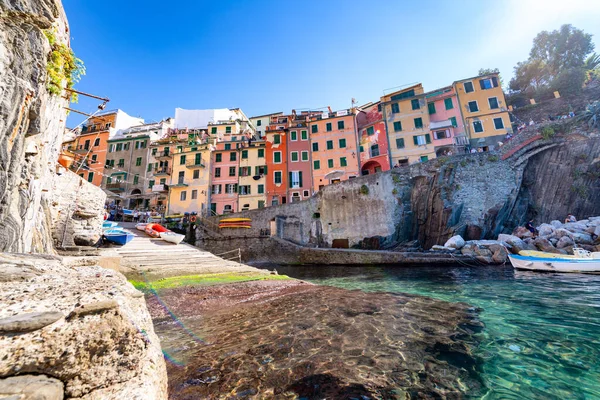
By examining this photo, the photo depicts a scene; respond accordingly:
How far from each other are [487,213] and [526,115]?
20742 millimetres

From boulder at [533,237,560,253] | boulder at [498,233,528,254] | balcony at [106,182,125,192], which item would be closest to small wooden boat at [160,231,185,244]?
boulder at [498,233,528,254]

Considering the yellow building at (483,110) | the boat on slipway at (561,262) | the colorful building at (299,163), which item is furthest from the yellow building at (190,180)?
the yellow building at (483,110)

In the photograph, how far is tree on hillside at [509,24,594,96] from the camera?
31.5 metres

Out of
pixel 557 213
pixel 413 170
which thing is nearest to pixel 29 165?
pixel 413 170

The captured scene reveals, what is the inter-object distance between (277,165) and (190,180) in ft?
39.8

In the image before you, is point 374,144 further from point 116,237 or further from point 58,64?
point 58,64

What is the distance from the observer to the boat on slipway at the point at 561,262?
1130 cm

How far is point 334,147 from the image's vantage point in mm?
32812

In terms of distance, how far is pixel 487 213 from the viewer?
65.7ft

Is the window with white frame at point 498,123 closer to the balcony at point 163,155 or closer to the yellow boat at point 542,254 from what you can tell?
the yellow boat at point 542,254

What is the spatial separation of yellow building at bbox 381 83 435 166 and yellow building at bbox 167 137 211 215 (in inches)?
965

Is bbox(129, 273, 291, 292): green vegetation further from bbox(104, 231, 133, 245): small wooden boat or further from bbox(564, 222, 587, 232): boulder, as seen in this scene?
bbox(564, 222, 587, 232): boulder

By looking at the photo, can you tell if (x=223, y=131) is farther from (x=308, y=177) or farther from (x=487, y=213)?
(x=487, y=213)

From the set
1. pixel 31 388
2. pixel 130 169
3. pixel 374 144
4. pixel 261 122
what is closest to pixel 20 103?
pixel 31 388
